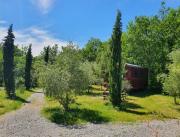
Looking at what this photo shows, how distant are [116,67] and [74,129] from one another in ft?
70.4

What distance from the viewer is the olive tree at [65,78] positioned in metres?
48.4

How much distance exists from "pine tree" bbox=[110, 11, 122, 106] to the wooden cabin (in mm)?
25626

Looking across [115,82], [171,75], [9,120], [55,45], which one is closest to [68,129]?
[9,120]

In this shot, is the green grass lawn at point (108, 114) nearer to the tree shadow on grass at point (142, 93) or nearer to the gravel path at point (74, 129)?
the gravel path at point (74, 129)

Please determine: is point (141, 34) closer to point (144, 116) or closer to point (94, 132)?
point (144, 116)

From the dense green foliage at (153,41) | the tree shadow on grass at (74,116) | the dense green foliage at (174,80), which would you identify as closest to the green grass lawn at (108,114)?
the tree shadow on grass at (74,116)

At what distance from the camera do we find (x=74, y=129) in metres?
38.7

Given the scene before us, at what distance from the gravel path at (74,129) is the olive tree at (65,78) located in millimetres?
4768

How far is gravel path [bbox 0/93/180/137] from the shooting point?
35125 millimetres

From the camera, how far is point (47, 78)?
Result: 4862 cm

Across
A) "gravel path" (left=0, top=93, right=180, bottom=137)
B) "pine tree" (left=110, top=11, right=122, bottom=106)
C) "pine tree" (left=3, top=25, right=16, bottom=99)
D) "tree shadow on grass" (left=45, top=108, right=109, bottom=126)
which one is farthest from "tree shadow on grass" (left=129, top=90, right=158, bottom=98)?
"gravel path" (left=0, top=93, right=180, bottom=137)

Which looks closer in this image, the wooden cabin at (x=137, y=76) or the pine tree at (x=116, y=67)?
the pine tree at (x=116, y=67)

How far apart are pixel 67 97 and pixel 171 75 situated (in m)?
21.0

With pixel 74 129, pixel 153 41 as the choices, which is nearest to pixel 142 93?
pixel 153 41
